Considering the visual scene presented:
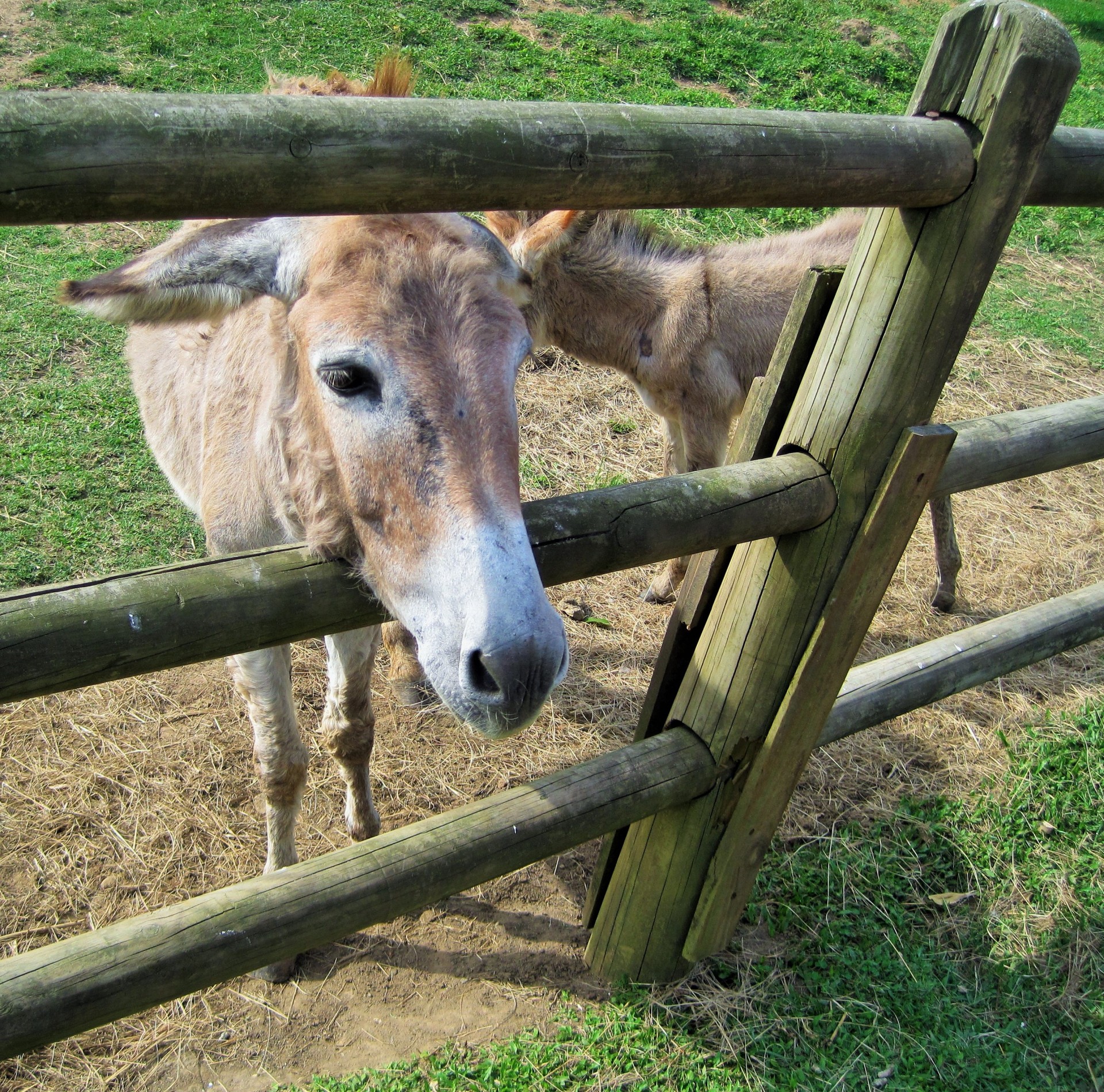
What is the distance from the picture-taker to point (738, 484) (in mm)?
1860

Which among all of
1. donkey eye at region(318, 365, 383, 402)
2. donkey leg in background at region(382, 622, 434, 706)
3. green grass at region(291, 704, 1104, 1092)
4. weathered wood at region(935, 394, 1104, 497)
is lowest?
donkey leg in background at region(382, 622, 434, 706)

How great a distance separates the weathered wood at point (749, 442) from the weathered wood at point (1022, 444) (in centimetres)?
44

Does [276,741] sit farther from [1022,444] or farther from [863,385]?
[1022,444]

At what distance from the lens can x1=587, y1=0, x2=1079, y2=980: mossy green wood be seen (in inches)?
64.4

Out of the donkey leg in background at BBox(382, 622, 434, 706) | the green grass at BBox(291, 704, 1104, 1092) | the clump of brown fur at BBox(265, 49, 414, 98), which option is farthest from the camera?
the donkey leg in background at BBox(382, 622, 434, 706)

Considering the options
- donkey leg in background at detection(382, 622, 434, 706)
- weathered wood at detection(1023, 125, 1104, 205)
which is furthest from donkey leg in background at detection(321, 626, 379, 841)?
weathered wood at detection(1023, 125, 1104, 205)

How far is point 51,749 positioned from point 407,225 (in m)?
2.72

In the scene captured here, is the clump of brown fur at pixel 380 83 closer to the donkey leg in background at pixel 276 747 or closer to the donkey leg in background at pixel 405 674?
the donkey leg in background at pixel 276 747

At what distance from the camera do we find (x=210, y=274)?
1.78m

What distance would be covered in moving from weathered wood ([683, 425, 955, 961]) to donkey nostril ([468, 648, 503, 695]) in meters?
0.98

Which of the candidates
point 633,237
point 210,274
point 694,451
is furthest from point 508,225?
point 210,274

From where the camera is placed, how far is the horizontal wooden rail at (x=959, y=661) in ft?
8.46

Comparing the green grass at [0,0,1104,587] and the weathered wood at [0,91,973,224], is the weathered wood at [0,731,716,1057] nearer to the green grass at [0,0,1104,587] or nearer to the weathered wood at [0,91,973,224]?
the weathered wood at [0,91,973,224]

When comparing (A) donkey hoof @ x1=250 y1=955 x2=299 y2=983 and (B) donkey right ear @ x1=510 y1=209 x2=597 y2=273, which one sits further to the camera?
(B) donkey right ear @ x1=510 y1=209 x2=597 y2=273
